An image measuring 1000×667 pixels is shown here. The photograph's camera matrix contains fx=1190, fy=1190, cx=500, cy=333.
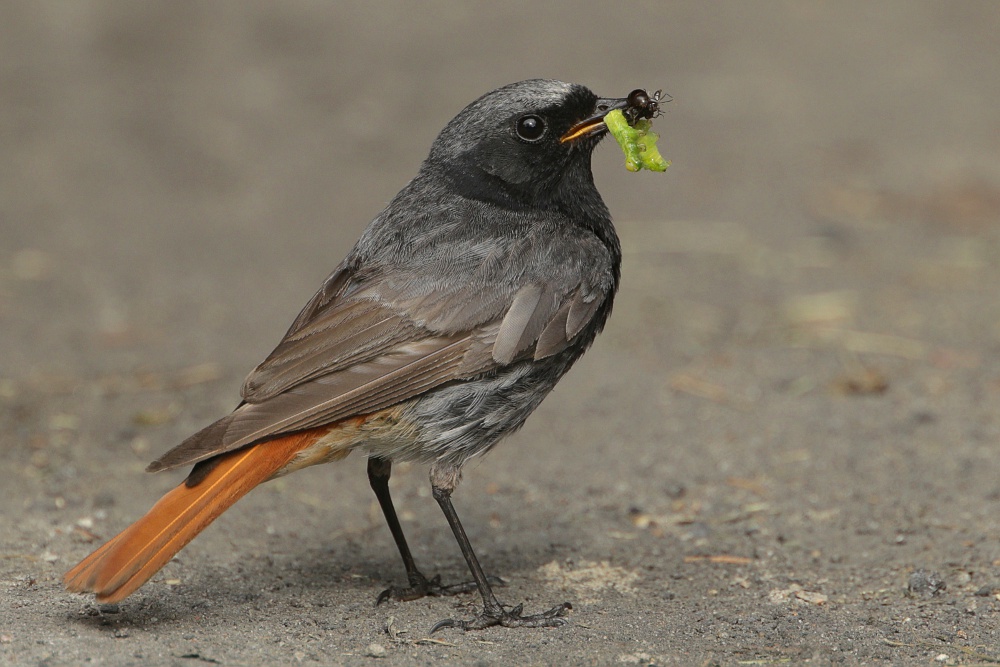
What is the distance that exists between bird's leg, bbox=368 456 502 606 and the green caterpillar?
1.50 meters

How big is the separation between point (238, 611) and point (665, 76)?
27.2 feet

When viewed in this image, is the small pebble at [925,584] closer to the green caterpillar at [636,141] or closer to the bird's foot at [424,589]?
the bird's foot at [424,589]

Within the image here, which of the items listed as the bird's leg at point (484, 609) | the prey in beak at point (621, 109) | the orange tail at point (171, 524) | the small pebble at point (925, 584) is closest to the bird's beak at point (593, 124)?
the prey in beak at point (621, 109)

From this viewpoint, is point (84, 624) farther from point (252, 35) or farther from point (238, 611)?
point (252, 35)

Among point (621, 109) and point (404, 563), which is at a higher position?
point (621, 109)

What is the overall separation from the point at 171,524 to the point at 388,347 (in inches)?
37.9

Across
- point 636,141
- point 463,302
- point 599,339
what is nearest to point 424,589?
point 463,302

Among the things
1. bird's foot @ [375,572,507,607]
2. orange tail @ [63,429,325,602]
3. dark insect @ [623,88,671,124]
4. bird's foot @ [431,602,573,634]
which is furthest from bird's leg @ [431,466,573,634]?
dark insect @ [623,88,671,124]

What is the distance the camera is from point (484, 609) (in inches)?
170

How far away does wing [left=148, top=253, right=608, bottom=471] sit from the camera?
4059mm

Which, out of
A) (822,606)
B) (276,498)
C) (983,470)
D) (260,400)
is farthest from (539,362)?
(983,470)

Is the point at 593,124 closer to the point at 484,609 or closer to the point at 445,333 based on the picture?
the point at 445,333

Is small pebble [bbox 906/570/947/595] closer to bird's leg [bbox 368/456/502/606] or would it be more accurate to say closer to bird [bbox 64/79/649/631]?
bird [bbox 64/79/649/631]

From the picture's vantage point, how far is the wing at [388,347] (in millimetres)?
4059
